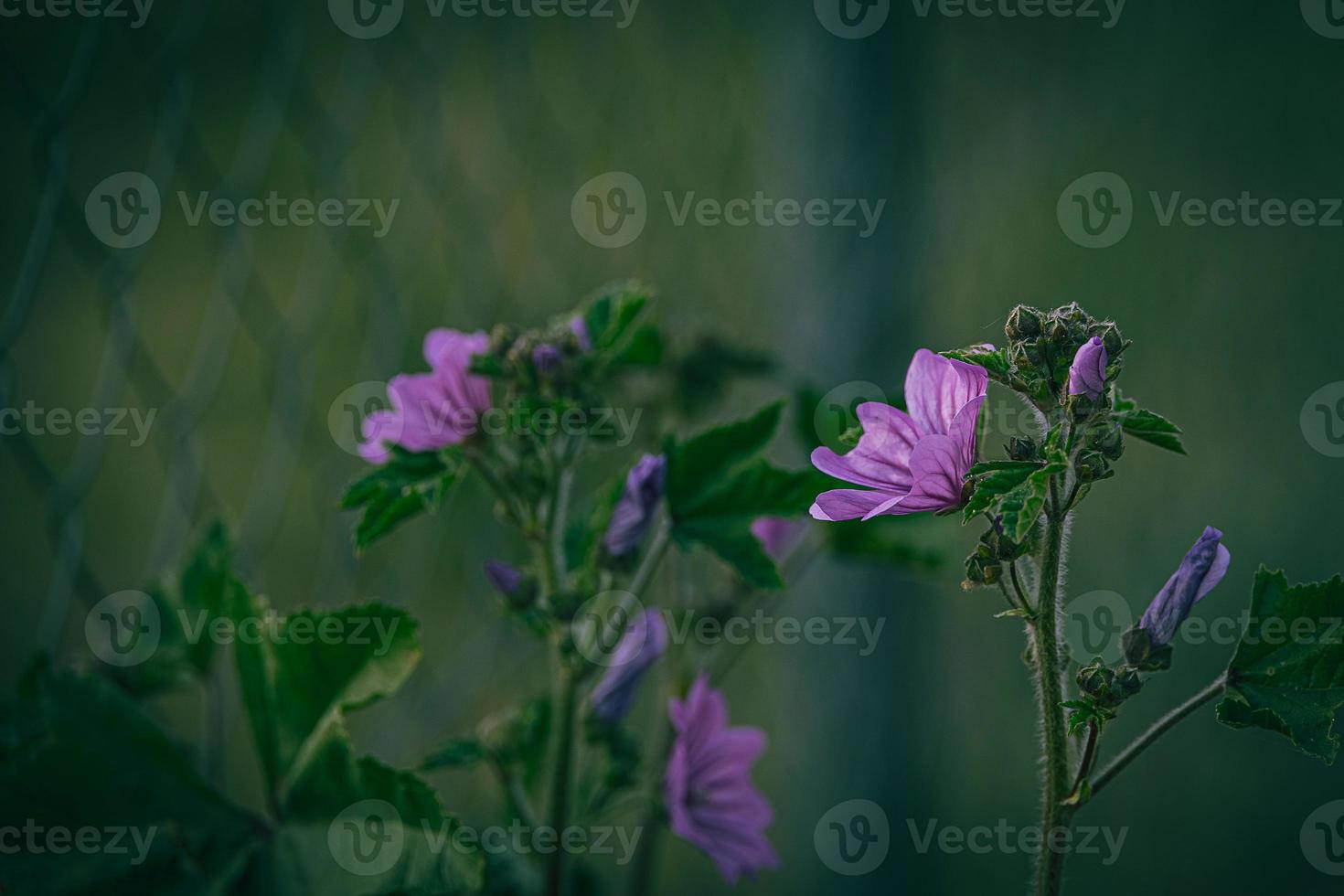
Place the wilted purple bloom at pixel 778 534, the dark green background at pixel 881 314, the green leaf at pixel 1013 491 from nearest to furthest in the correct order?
1. the green leaf at pixel 1013 491
2. the wilted purple bloom at pixel 778 534
3. the dark green background at pixel 881 314

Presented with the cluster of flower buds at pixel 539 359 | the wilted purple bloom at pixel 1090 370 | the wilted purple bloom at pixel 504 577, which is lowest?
the wilted purple bloom at pixel 504 577

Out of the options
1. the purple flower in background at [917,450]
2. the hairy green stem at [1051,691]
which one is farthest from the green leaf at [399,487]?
the hairy green stem at [1051,691]

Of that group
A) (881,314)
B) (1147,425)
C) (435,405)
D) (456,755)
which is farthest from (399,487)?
(881,314)

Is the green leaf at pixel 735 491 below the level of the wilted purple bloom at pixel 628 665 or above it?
above

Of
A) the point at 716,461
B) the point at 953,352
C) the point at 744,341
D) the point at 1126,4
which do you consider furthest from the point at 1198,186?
the point at 953,352

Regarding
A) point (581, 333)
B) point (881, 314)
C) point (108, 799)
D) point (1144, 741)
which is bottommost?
point (108, 799)

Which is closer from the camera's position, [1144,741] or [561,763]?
[1144,741]

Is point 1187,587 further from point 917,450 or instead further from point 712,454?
point 712,454

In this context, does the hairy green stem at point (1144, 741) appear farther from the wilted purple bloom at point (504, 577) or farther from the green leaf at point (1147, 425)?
the wilted purple bloom at point (504, 577)
